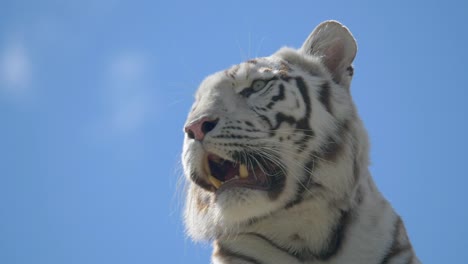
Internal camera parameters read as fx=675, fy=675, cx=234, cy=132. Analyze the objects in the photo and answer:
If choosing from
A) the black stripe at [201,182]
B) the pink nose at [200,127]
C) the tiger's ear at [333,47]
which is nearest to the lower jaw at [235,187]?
the black stripe at [201,182]

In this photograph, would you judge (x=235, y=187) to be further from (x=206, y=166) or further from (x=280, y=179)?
(x=280, y=179)

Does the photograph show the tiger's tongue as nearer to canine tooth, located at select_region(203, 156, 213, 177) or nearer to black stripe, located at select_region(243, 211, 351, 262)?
canine tooth, located at select_region(203, 156, 213, 177)

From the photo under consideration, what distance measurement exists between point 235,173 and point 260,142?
0.29 meters

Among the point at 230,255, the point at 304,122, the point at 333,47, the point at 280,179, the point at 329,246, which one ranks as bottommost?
the point at 329,246

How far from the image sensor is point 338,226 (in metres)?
4.82

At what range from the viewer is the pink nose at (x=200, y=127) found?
471 centimetres

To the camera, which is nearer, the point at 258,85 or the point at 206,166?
the point at 206,166

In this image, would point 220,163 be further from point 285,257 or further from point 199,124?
point 285,257

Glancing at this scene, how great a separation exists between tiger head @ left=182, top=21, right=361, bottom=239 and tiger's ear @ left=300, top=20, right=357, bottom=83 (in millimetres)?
241

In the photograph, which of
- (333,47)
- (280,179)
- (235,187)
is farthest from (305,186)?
(333,47)

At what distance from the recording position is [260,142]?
481 centimetres

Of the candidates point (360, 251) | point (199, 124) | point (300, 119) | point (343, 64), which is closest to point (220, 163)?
point (199, 124)

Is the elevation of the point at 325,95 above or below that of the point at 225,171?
above

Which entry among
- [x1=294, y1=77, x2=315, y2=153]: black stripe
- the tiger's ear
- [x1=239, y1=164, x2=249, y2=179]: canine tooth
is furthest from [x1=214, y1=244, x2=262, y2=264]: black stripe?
the tiger's ear
